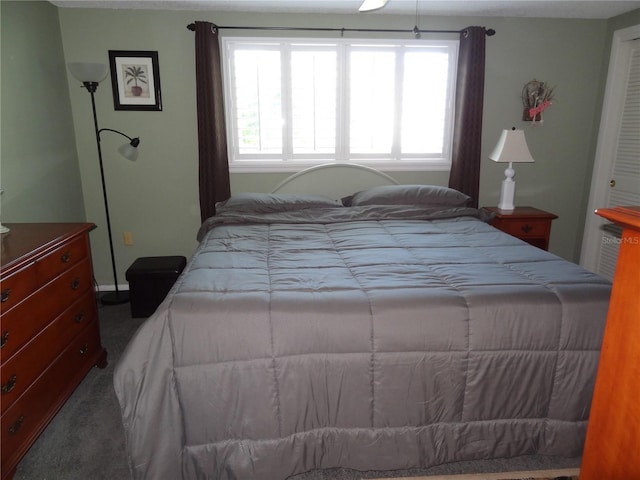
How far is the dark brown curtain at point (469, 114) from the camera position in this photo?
3531mm

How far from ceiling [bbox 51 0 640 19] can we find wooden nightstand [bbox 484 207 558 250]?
1590mm

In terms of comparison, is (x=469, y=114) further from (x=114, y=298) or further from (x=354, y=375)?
(x=114, y=298)

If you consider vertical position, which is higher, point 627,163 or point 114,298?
point 627,163

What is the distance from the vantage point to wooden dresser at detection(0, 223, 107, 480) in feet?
5.49

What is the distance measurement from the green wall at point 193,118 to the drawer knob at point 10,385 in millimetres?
2161

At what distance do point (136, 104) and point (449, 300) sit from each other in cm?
301

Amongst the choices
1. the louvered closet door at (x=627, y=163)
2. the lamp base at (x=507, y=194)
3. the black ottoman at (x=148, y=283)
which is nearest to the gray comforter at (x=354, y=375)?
the black ottoman at (x=148, y=283)

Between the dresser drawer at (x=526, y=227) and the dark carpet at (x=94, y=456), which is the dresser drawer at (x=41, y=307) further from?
the dresser drawer at (x=526, y=227)

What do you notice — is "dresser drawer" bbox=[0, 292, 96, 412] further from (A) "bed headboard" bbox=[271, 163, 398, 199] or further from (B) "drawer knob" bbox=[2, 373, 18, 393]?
(A) "bed headboard" bbox=[271, 163, 398, 199]

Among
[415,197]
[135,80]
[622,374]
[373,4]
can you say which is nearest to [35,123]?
[135,80]

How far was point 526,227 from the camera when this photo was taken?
3.44 meters

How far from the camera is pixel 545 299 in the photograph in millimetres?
1713

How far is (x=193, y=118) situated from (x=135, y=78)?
0.53 m

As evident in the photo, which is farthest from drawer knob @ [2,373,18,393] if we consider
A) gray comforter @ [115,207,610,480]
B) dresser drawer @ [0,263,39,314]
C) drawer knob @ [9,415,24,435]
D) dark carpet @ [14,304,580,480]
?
gray comforter @ [115,207,610,480]
